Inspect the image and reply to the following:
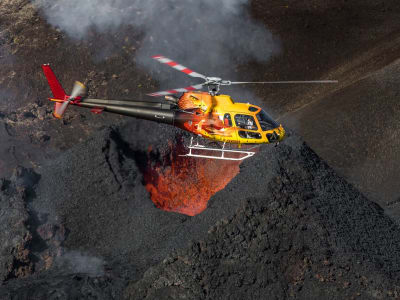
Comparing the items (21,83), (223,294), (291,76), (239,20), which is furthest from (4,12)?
(223,294)

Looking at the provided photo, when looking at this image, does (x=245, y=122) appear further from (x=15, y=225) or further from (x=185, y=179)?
(x=15, y=225)

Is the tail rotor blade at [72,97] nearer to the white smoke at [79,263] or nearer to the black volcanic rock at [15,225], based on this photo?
the black volcanic rock at [15,225]

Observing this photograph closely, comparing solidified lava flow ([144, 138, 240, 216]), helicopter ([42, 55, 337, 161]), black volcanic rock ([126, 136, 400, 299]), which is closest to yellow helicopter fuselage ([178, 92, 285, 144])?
helicopter ([42, 55, 337, 161])

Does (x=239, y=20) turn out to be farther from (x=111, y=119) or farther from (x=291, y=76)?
(x=111, y=119)

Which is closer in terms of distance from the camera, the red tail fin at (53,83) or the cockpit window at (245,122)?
the cockpit window at (245,122)

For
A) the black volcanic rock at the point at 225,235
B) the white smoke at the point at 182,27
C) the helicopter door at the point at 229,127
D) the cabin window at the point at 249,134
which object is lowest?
the white smoke at the point at 182,27

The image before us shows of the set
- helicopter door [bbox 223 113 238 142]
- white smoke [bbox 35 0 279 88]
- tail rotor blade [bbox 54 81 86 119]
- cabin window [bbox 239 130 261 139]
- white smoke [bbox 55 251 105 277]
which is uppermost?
tail rotor blade [bbox 54 81 86 119]

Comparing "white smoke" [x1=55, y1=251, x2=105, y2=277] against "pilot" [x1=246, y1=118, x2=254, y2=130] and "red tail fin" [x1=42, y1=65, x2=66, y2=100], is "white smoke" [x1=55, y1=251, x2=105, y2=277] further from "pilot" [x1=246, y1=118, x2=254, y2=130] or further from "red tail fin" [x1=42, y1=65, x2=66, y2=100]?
"pilot" [x1=246, y1=118, x2=254, y2=130]

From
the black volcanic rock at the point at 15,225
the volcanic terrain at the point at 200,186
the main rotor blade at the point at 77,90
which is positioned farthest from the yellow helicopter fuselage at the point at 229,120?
the black volcanic rock at the point at 15,225
